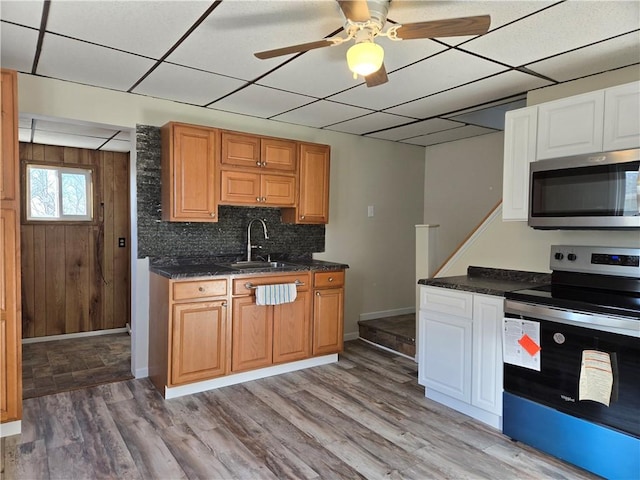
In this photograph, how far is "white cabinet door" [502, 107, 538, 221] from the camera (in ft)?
8.85

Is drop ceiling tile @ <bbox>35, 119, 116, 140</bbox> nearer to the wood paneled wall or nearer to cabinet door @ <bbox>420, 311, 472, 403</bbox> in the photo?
the wood paneled wall

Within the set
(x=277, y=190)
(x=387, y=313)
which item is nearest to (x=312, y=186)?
(x=277, y=190)

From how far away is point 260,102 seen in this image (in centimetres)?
343

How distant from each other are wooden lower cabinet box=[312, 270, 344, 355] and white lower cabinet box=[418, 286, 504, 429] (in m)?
0.95

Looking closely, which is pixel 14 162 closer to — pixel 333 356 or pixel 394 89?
pixel 394 89

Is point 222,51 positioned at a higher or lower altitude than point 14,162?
higher

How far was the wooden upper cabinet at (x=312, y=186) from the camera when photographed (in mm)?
3877

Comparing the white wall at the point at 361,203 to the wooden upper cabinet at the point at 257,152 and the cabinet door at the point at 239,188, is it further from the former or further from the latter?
the cabinet door at the point at 239,188

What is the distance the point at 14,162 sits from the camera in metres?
2.42

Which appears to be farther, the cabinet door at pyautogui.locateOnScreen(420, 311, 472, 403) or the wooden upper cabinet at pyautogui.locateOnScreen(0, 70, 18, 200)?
the cabinet door at pyautogui.locateOnScreen(420, 311, 472, 403)

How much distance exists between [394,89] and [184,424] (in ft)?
8.84

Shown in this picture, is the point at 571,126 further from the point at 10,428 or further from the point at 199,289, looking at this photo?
the point at 10,428

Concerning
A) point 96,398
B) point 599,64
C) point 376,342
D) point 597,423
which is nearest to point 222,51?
point 599,64

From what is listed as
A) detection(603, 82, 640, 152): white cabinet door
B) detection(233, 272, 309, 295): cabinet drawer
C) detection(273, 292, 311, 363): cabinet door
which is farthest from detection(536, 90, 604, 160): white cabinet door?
detection(273, 292, 311, 363): cabinet door
